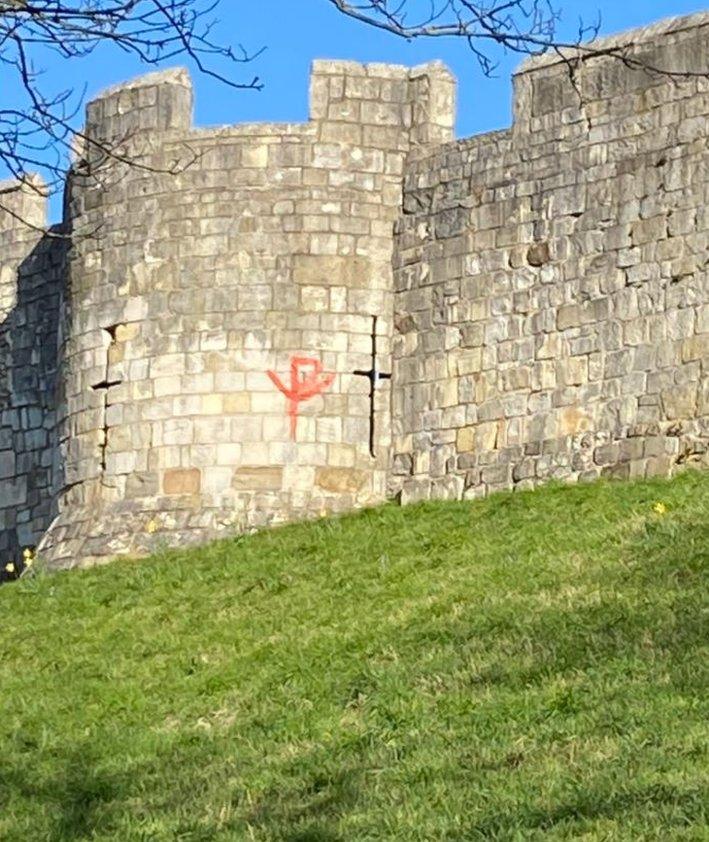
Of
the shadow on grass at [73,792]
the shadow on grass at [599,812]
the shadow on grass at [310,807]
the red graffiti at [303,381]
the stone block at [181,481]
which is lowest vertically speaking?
the shadow on grass at [73,792]

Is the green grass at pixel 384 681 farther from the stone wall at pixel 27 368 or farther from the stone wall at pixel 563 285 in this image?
the stone wall at pixel 27 368

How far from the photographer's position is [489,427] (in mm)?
17266

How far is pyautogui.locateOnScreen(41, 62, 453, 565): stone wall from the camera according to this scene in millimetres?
17750

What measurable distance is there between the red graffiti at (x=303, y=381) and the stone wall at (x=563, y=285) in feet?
1.87

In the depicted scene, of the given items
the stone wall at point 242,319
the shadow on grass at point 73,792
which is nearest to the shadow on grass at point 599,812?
the shadow on grass at point 73,792

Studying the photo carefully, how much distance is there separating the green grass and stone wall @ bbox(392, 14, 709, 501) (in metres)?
0.64

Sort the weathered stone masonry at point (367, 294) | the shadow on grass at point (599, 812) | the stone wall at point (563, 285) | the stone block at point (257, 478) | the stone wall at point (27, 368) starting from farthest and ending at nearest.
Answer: the stone wall at point (27, 368)
the stone block at point (257, 478)
the weathered stone masonry at point (367, 294)
the stone wall at point (563, 285)
the shadow on grass at point (599, 812)

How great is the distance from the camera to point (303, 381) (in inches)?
703

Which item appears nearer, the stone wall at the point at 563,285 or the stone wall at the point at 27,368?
the stone wall at the point at 563,285

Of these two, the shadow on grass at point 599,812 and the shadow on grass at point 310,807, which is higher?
the shadow on grass at point 599,812

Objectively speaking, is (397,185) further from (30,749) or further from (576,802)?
(576,802)

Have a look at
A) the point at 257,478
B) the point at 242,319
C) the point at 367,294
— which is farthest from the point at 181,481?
the point at 367,294

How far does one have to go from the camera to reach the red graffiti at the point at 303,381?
58.5 ft

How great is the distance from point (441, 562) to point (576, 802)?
592 cm
